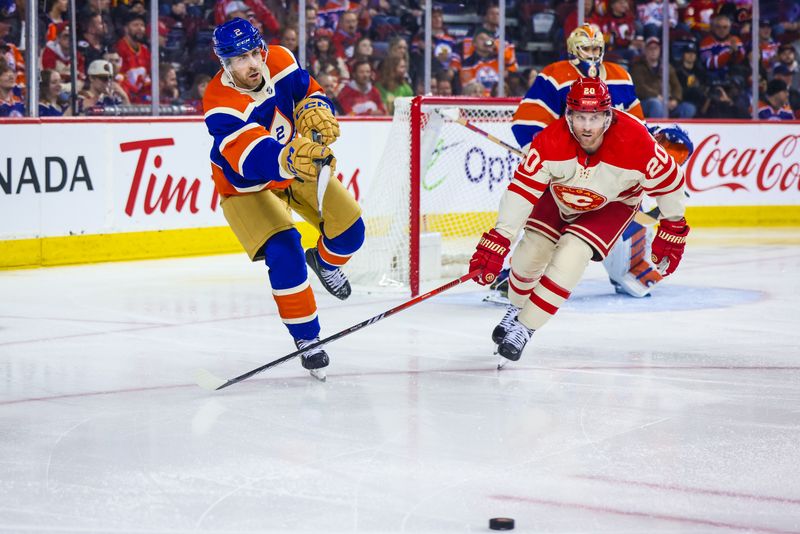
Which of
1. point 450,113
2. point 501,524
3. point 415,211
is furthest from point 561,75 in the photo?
point 501,524

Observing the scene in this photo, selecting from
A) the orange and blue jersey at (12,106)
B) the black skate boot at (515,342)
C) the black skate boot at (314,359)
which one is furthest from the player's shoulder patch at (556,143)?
the orange and blue jersey at (12,106)

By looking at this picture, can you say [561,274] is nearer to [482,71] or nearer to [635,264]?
[635,264]

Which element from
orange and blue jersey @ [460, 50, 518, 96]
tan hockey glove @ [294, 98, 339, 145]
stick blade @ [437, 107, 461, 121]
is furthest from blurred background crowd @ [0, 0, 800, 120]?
tan hockey glove @ [294, 98, 339, 145]

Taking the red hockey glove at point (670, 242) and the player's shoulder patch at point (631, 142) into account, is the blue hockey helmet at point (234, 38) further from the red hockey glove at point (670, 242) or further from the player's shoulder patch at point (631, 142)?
the red hockey glove at point (670, 242)

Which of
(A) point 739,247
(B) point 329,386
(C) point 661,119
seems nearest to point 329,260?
(B) point 329,386

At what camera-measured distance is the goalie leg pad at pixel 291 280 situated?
385 cm

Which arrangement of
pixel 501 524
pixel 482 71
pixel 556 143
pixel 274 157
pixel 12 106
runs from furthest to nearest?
pixel 482 71, pixel 12 106, pixel 556 143, pixel 274 157, pixel 501 524

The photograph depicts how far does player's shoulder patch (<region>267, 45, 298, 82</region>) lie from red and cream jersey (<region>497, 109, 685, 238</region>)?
76cm

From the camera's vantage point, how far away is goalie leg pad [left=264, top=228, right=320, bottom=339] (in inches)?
152

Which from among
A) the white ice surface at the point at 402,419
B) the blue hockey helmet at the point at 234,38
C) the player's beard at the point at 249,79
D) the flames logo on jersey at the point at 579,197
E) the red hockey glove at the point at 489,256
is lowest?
the white ice surface at the point at 402,419

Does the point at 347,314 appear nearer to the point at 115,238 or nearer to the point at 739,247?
the point at 115,238

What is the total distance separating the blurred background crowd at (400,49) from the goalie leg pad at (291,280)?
3447mm

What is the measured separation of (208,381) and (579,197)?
1.25m

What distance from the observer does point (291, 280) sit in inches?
152
